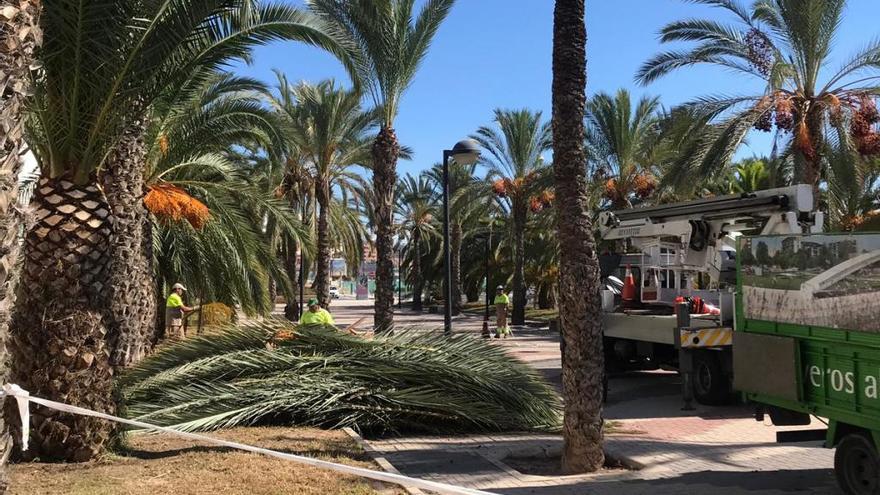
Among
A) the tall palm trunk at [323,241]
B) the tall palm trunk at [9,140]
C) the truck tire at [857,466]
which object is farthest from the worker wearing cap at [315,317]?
the tall palm trunk at [323,241]

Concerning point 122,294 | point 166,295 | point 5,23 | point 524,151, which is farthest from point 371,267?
point 5,23

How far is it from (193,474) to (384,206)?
35.3ft

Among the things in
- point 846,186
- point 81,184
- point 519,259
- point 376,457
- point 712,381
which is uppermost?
point 846,186

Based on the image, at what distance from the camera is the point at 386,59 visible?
15.9m

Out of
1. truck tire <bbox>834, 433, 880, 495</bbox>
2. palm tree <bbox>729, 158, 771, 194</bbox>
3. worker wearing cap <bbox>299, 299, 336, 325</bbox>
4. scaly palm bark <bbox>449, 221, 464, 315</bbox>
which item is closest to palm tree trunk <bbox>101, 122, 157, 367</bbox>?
worker wearing cap <bbox>299, 299, 336, 325</bbox>

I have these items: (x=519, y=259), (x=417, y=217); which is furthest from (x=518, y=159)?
(x=417, y=217)

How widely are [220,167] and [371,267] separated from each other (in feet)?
A: 295

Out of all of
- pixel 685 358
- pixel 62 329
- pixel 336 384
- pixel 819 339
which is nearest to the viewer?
pixel 819 339

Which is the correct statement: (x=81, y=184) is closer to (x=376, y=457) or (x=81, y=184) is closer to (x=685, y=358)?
(x=376, y=457)

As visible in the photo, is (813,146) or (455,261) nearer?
(813,146)

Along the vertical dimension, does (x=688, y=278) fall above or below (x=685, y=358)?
above

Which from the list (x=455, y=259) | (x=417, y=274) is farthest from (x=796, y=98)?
(x=417, y=274)

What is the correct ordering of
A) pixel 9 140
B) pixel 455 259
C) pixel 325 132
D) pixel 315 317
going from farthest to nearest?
pixel 455 259, pixel 325 132, pixel 315 317, pixel 9 140

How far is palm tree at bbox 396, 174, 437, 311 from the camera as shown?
46688mm
